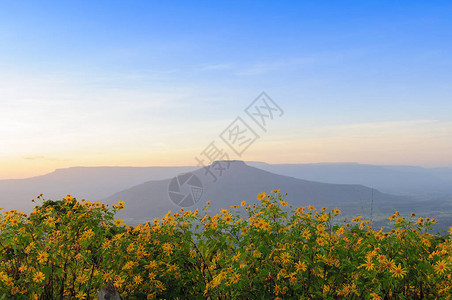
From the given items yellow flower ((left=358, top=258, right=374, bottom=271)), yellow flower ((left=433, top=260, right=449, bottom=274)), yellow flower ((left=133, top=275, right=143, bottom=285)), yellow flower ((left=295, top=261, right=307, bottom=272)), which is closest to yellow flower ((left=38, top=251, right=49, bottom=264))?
yellow flower ((left=133, top=275, right=143, bottom=285))

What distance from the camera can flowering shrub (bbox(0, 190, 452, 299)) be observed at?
4.86m

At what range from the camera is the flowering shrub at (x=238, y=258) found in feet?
16.0

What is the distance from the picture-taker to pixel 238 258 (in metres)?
4.89

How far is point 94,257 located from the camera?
589 cm

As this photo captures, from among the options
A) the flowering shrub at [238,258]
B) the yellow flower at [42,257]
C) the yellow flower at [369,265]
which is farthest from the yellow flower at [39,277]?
the yellow flower at [369,265]

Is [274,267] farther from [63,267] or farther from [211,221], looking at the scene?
[63,267]

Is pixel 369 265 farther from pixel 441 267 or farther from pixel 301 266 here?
pixel 441 267

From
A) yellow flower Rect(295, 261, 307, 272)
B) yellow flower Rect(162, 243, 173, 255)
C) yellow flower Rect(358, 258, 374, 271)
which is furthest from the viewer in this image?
yellow flower Rect(162, 243, 173, 255)

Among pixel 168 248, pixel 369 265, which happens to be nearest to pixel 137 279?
pixel 168 248

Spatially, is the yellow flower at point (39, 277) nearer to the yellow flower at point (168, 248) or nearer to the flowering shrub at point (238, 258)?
the flowering shrub at point (238, 258)

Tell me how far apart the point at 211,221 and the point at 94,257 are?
2.09 meters

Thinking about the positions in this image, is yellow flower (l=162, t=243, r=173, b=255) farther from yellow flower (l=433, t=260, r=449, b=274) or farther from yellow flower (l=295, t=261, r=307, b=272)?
yellow flower (l=433, t=260, r=449, b=274)

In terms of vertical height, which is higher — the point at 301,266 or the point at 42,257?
the point at 42,257

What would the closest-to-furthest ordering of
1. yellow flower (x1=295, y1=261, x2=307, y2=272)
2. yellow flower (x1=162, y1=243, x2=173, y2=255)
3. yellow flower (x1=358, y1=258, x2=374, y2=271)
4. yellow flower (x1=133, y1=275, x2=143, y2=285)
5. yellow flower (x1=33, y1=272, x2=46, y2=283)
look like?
Answer: 1. yellow flower (x1=358, y1=258, x2=374, y2=271)
2. yellow flower (x1=295, y1=261, x2=307, y2=272)
3. yellow flower (x1=33, y1=272, x2=46, y2=283)
4. yellow flower (x1=133, y1=275, x2=143, y2=285)
5. yellow flower (x1=162, y1=243, x2=173, y2=255)
